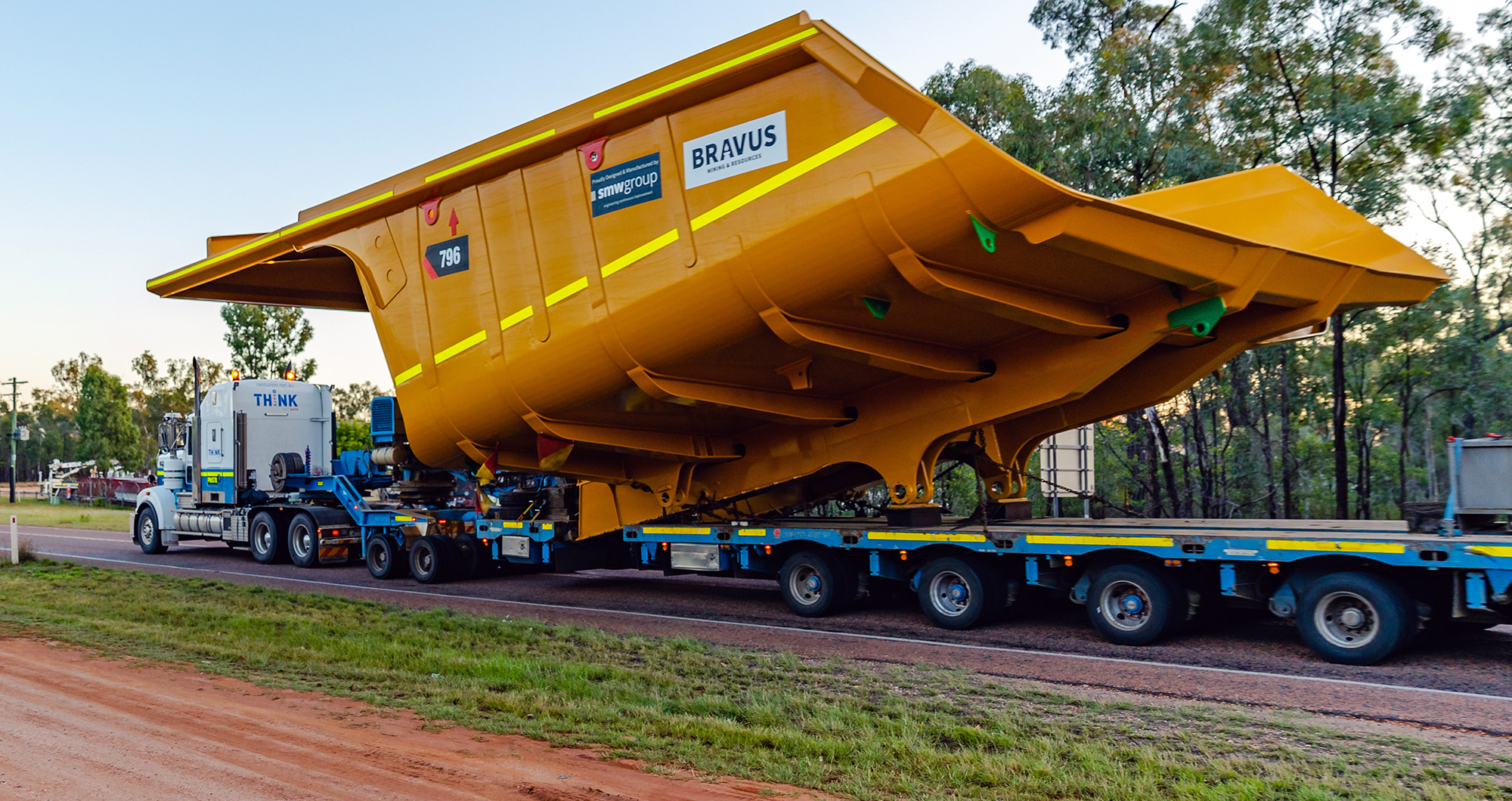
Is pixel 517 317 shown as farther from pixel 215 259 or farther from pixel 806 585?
pixel 215 259

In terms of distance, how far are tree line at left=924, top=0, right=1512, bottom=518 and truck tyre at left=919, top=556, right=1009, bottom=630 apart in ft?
22.3

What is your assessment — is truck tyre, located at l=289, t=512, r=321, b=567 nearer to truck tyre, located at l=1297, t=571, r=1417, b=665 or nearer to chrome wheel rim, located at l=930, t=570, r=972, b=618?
chrome wheel rim, located at l=930, t=570, r=972, b=618

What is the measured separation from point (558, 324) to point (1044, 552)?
209 inches

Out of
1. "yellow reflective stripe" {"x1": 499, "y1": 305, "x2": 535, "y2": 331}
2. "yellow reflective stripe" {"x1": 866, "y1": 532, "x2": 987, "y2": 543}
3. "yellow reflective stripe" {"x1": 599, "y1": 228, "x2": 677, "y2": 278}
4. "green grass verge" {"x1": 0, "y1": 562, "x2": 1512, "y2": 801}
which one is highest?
"yellow reflective stripe" {"x1": 599, "y1": 228, "x2": 677, "y2": 278}

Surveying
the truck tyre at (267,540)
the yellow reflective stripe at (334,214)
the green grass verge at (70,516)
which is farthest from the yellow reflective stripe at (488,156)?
the green grass verge at (70,516)

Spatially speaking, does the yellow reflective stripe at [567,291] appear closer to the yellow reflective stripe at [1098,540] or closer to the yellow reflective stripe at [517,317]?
the yellow reflective stripe at [517,317]

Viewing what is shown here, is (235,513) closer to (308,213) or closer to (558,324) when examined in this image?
(308,213)

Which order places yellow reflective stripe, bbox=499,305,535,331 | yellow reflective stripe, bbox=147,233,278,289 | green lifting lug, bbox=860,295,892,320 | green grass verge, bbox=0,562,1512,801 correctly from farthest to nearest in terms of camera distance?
1. yellow reflective stripe, bbox=147,233,278,289
2. yellow reflective stripe, bbox=499,305,535,331
3. green lifting lug, bbox=860,295,892,320
4. green grass verge, bbox=0,562,1512,801

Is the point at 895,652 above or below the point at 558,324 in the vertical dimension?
below

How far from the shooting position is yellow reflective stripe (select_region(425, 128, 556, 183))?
33.5ft

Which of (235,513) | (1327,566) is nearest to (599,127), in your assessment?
(1327,566)

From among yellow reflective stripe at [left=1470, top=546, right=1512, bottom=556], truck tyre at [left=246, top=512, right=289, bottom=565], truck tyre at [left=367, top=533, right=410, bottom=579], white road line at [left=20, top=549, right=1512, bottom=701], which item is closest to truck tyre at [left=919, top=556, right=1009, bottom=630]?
white road line at [left=20, top=549, right=1512, bottom=701]

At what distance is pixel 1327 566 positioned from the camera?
8.47 m

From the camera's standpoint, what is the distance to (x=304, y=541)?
18.4 meters
